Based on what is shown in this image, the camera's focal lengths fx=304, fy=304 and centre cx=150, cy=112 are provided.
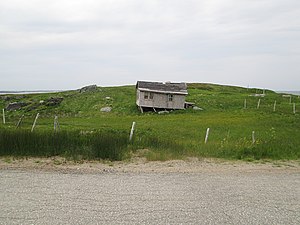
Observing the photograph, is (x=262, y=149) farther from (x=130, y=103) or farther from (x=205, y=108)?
(x=130, y=103)

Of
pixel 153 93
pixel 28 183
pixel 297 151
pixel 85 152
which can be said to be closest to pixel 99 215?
pixel 28 183

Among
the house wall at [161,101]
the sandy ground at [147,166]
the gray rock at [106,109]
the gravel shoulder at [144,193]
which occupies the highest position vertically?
the house wall at [161,101]

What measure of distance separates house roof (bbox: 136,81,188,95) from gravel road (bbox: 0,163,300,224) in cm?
3700

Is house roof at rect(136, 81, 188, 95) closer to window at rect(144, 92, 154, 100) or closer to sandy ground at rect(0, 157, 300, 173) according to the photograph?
window at rect(144, 92, 154, 100)

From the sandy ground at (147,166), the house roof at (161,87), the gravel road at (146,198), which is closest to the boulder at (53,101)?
the house roof at (161,87)

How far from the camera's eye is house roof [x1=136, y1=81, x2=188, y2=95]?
46188mm

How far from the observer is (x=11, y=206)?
243 inches

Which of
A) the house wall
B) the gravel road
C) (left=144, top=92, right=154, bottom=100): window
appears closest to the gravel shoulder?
the gravel road

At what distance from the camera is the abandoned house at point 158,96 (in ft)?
151

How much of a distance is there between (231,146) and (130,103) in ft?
126

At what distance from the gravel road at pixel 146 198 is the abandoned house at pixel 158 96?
120 feet

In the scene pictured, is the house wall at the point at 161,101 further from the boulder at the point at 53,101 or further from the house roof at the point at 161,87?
the boulder at the point at 53,101

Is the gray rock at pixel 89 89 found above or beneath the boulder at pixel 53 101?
above

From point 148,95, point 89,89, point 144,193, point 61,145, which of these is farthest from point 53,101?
point 144,193
